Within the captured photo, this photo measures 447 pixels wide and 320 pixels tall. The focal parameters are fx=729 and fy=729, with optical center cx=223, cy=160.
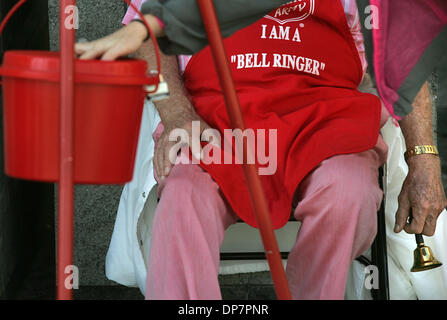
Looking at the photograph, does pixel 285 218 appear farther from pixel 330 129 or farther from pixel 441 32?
pixel 441 32

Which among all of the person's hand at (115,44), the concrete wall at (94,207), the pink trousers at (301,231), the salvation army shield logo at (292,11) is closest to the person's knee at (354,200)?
the pink trousers at (301,231)

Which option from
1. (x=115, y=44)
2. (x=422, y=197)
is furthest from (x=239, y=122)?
(x=422, y=197)

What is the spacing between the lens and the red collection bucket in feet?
3.81

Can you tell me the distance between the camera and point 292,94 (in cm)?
183

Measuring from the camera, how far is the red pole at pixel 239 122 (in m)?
1.33

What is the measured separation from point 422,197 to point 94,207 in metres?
1.22

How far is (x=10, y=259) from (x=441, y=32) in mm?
1571

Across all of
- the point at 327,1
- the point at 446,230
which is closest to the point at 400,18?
the point at 327,1

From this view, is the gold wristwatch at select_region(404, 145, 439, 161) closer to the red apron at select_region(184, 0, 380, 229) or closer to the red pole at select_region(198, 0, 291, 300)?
the red apron at select_region(184, 0, 380, 229)

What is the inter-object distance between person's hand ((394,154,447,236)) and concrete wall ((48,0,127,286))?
1.09 m

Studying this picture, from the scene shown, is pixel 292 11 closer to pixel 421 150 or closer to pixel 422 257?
pixel 421 150

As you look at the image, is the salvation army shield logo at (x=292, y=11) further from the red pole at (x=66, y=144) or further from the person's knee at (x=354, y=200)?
the red pole at (x=66, y=144)
